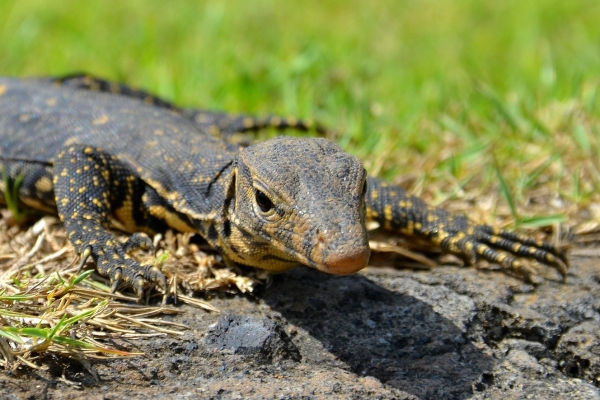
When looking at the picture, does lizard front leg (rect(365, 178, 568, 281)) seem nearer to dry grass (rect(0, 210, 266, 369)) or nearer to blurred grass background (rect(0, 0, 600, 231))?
blurred grass background (rect(0, 0, 600, 231))

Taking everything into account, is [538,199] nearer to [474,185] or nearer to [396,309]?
[474,185]

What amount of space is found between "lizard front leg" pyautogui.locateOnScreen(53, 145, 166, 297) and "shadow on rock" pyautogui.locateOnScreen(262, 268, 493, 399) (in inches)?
33.4

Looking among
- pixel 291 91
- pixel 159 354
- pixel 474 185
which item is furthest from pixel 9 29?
pixel 159 354

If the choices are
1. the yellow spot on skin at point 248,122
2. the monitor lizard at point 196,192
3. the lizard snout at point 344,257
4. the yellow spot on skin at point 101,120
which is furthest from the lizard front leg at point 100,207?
the yellow spot on skin at point 248,122

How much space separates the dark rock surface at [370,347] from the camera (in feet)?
12.1

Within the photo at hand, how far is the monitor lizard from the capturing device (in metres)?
3.93

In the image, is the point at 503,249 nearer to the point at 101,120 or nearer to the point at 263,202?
the point at 263,202

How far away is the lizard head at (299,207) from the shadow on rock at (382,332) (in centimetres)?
27

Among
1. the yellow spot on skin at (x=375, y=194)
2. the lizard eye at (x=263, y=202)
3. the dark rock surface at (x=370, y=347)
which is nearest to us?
the dark rock surface at (x=370, y=347)

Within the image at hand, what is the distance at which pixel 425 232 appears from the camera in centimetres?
532

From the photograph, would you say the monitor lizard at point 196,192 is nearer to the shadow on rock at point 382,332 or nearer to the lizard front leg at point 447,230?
the lizard front leg at point 447,230

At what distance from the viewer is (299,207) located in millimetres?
3873

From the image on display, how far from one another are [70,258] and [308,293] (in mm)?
1581

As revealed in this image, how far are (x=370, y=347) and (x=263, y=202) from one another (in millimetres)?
999
